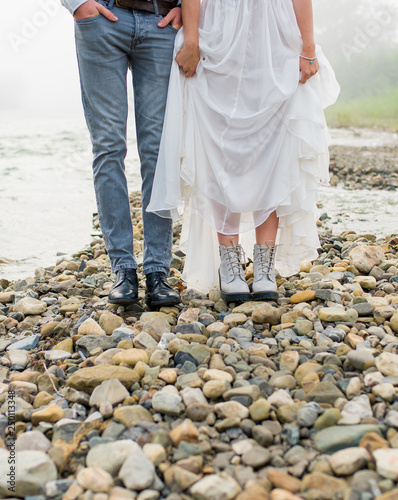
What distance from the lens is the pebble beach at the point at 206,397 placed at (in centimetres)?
123

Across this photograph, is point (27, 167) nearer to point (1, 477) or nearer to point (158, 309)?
point (158, 309)

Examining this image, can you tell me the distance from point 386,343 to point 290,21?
1.38 metres

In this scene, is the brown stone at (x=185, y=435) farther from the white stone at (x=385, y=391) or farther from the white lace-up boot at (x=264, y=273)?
the white lace-up boot at (x=264, y=273)

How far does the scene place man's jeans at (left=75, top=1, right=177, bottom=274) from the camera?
7.21 ft

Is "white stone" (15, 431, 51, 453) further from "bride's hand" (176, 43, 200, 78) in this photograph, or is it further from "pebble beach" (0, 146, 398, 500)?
"bride's hand" (176, 43, 200, 78)

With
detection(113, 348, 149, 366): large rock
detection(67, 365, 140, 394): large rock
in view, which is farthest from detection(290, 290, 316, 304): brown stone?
detection(67, 365, 140, 394): large rock

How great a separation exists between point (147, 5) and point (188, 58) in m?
0.28

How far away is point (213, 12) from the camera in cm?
228

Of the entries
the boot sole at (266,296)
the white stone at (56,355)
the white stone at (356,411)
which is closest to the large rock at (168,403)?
the white stone at (356,411)

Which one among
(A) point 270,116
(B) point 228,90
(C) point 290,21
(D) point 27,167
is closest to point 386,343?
(A) point 270,116

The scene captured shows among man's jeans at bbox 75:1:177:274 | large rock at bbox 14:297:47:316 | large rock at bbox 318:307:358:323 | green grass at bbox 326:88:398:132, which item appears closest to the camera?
large rock at bbox 318:307:358:323

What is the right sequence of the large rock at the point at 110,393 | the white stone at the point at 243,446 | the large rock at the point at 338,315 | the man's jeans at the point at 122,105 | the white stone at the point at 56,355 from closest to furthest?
1. the white stone at the point at 243,446
2. the large rock at the point at 110,393
3. the white stone at the point at 56,355
4. the large rock at the point at 338,315
5. the man's jeans at the point at 122,105

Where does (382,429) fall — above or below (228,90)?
below

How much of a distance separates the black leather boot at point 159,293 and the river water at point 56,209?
150 cm
